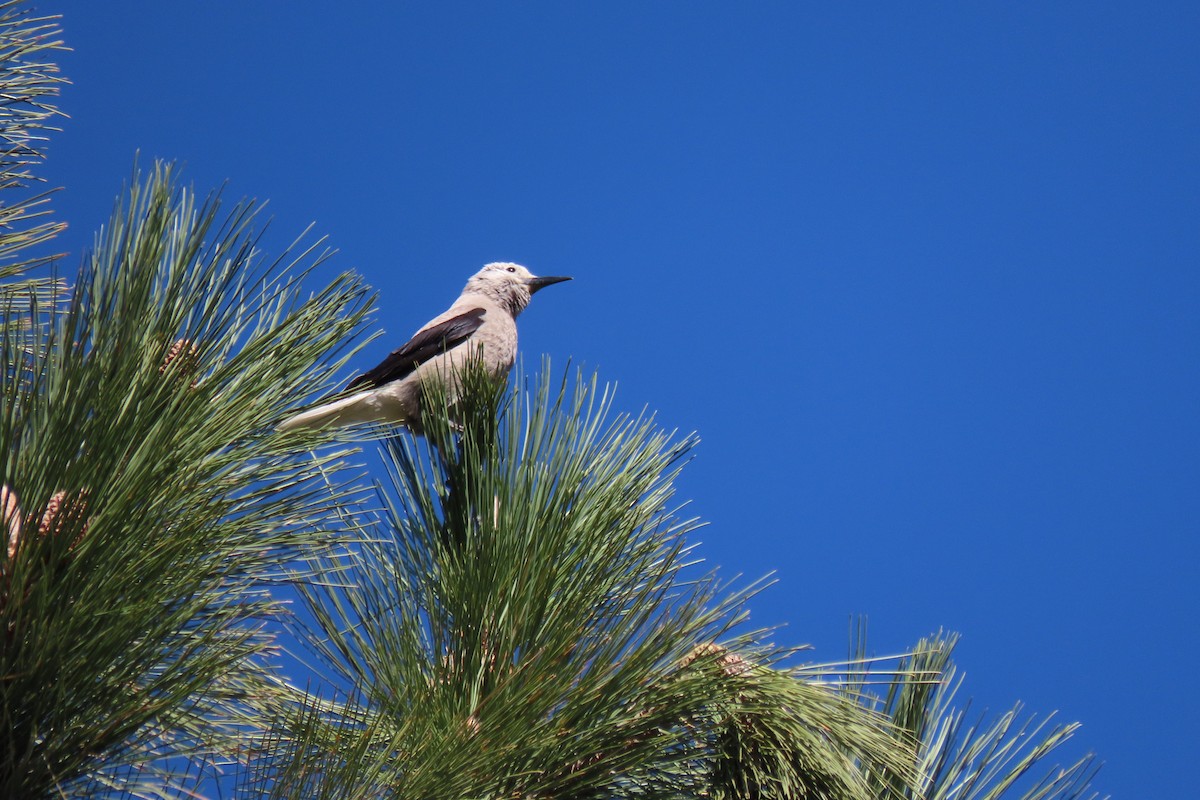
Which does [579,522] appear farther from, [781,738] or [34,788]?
[34,788]

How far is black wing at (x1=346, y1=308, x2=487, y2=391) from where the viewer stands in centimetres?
354

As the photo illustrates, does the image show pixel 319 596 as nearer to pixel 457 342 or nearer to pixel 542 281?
pixel 457 342

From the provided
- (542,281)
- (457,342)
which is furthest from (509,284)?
(457,342)

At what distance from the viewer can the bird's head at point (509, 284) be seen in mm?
4492

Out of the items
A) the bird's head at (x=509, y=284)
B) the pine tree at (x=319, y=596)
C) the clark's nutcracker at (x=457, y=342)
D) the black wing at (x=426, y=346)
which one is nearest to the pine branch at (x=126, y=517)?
the pine tree at (x=319, y=596)

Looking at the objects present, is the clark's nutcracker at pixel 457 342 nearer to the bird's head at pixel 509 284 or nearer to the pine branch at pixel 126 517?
the bird's head at pixel 509 284

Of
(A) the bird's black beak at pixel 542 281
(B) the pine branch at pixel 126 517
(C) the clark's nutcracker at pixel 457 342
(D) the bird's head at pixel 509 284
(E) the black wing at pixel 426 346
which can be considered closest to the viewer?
(B) the pine branch at pixel 126 517

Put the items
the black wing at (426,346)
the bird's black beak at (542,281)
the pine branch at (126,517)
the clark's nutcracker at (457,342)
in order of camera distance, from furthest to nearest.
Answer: the bird's black beak at (542,281) < the black wing at (426,346) < the clark's nutcracker at (457,342) < the pine branch at (126,517)

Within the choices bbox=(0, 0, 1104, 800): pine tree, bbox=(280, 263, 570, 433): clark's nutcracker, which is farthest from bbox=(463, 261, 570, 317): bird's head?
bbox=(0, 0, 1104, 800): pine tree

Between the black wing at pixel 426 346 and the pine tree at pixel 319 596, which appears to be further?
the black wing at pixel 426 346

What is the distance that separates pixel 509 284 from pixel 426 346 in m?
0.89

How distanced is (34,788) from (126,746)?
102 mm

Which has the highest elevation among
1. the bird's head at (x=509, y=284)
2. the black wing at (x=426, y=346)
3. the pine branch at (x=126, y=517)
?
the bird's head at (x=509, y=284)

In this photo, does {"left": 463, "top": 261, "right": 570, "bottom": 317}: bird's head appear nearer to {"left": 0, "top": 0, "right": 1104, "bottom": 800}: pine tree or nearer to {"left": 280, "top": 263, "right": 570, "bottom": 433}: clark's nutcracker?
{"left": 280, "top": 263, "right": 570, "bottom": 433}: clark's nutcracker
